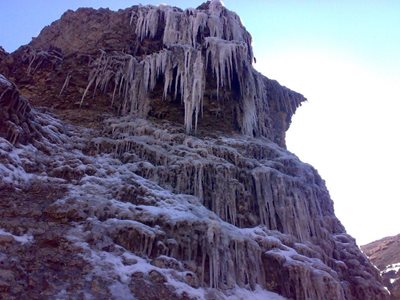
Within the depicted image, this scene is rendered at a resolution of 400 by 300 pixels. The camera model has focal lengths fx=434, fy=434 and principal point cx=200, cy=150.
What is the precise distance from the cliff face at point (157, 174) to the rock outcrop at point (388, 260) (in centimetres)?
534

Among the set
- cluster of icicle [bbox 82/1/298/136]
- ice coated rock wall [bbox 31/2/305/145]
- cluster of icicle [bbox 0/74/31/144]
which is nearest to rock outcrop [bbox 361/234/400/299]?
ice coated rock wall [bbox 31/2/305/145]

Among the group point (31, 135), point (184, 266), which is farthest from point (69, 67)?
point (184, 266)

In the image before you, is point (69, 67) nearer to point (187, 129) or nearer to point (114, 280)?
point (187, 129)

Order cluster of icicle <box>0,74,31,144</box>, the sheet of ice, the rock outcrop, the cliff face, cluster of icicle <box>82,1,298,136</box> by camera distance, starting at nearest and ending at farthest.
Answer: the sheet of ice → the cliff face → cluster of icicle <box>0,74,31,144</box> → cluster of icicle <box>82,1,298,136</box> → the rock outcrop

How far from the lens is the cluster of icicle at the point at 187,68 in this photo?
16.8 meters

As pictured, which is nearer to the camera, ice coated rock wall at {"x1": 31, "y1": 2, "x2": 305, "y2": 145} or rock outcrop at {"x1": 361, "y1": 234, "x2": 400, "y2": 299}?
ice coated rock wall at {"x1": 31, "y1": 2, "x2": 305, "y2": 145}

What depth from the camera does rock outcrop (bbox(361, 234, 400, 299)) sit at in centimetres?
1744

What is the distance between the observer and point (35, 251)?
24.9 ft

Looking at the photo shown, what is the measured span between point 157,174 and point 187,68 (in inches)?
227

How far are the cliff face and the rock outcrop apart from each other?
5.34 meters

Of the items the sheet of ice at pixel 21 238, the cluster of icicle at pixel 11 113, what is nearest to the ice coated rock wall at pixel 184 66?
the cluster of icicle at pixel 11 113

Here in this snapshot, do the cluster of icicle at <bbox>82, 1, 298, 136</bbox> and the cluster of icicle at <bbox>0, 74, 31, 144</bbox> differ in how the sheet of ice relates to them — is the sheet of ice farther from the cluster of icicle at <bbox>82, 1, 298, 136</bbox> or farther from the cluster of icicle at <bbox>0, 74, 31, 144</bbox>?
the cluster of icicle at <bbox>82, 1, 298, 136</bbox>

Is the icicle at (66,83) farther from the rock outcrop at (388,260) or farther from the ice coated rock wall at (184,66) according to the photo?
the rock outcrop at (388,260)

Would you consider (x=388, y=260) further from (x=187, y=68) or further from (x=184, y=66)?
(x=184, y=66)
